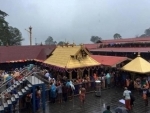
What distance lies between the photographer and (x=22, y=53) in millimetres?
30844

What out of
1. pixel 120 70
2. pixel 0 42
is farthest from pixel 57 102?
pixel 0 42

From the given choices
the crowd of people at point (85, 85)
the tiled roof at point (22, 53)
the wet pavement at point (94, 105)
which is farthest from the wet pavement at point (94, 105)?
the tiled roof at point (22, 53)

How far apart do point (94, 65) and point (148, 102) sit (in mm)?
7202

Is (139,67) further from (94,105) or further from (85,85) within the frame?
(94,105)

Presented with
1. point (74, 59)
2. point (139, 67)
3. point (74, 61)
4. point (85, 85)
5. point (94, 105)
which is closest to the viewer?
point (94, 105)

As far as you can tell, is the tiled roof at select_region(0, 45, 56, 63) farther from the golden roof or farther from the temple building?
the temple building

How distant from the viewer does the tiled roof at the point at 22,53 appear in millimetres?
29097

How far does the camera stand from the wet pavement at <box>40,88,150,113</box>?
14.3 meters

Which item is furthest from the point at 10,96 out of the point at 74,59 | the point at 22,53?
the point at 22,53

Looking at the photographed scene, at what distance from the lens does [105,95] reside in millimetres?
18031

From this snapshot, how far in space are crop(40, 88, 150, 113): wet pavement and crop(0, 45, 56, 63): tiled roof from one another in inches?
573

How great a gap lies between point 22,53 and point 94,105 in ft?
61.4

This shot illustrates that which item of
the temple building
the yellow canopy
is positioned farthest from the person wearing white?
the temple building

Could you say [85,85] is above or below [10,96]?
below
